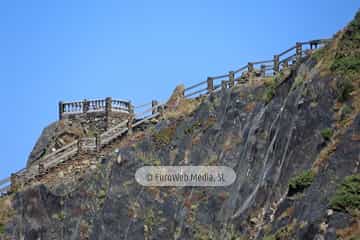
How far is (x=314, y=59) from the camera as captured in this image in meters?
52.2

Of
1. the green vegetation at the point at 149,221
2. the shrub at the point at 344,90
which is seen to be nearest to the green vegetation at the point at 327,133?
the shrub at the point at 344,90

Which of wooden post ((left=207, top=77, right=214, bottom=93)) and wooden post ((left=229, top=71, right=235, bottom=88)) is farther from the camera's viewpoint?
wooden post ((left=207, top=77, right=214, bottom=93))

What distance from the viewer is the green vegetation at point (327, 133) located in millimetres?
44531

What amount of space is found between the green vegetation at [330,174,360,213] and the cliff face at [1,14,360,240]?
0.14 ft

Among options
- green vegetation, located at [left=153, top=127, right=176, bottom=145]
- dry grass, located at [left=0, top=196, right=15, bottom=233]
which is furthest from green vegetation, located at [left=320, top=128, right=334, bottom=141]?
dry grass, located at [left=0, top=196, right=15, bottom=233]

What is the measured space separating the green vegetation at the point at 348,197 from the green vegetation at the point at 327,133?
5.44 meters

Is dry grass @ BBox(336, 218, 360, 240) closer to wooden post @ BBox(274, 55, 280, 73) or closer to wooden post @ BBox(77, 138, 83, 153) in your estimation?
wooden post @ BBox(274, 55, 280, 73)

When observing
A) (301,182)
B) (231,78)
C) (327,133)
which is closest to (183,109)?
(231,78)

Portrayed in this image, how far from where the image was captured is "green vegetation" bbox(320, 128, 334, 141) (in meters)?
44.5

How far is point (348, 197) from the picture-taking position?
38000mm

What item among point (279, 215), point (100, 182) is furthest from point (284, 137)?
point (100, 182)

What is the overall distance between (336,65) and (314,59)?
3.57m

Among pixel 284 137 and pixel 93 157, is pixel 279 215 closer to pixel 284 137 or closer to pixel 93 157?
pixel 284 137

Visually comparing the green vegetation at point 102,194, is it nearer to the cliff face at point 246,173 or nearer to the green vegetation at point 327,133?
the cliff face at point 246,173
